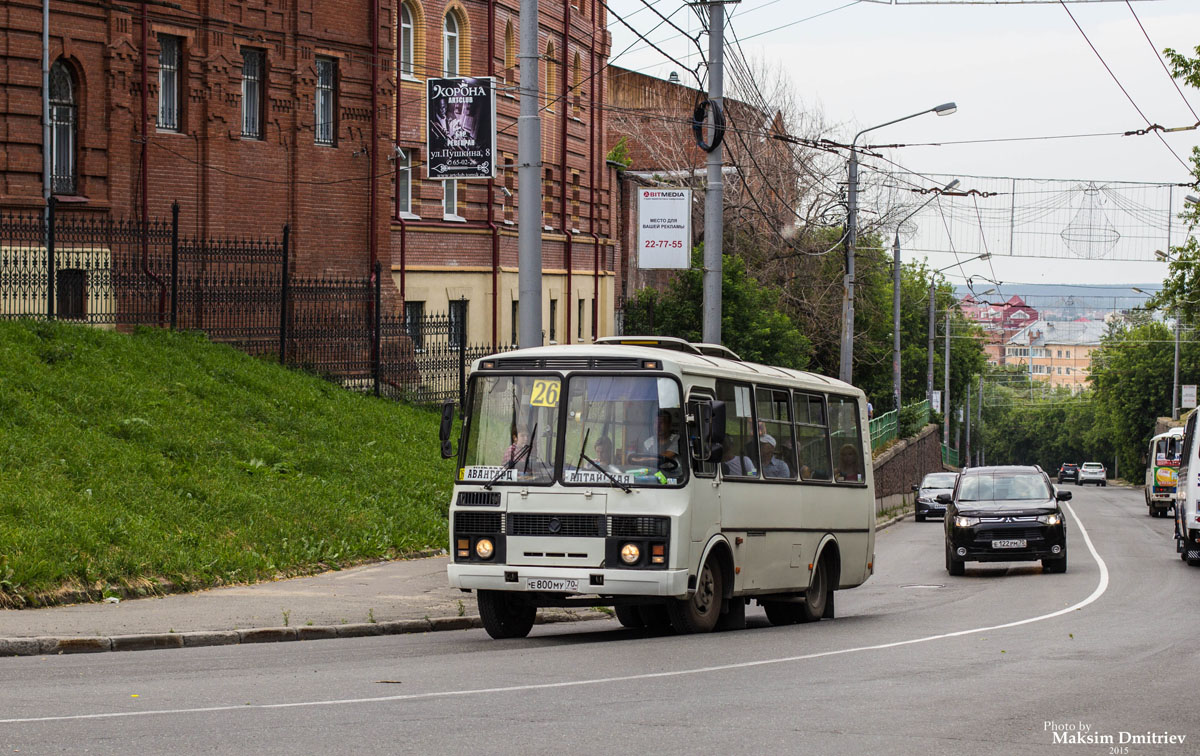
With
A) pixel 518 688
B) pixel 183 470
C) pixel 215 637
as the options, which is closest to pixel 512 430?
pixel 215 637

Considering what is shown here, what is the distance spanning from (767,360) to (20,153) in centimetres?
2571

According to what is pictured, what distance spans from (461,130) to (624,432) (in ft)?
41.9

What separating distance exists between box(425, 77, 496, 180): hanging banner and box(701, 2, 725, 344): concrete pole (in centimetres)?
378

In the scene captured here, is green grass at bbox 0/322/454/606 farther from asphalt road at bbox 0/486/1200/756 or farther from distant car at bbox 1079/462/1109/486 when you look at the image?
distant car at bbox 1079/462/1109/486

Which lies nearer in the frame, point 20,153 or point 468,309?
point 20,153

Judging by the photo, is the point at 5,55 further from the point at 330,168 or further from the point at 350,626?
the point at 350,626

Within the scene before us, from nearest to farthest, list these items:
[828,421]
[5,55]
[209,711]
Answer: [209,711] → [828,421] → [5,55]

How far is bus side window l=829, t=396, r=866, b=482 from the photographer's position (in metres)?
17.6

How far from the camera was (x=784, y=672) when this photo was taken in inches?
430

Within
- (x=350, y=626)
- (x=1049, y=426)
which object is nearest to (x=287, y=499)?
(x=350, y=626)

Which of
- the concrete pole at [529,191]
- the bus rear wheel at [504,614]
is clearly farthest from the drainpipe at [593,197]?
the bus rear wheel at [504,614]

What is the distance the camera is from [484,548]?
533 inches

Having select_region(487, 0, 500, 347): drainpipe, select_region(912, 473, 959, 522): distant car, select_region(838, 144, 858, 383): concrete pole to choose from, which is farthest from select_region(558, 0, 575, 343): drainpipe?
select_region(912, 473, 959, 522): distant car

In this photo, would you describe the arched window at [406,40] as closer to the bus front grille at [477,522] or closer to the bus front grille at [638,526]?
the bus front grille at [477,522]
